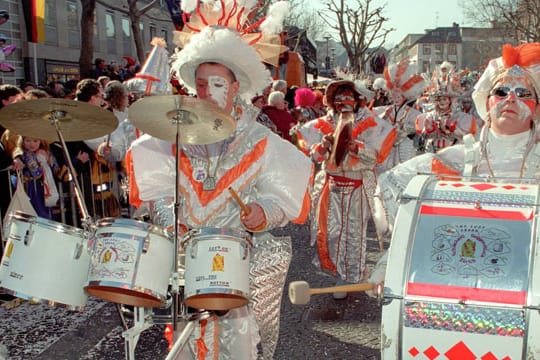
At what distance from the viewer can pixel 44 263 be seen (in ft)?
7.75

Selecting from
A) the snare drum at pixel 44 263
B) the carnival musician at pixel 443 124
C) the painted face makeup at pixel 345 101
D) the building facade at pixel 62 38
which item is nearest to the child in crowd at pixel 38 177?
the painted face makeup at pixel 345 101

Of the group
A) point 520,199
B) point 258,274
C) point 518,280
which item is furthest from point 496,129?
point 258,274

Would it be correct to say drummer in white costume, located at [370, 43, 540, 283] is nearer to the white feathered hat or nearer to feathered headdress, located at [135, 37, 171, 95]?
the white feathered hat


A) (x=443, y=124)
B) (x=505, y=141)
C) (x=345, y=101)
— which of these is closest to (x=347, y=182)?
(x=345, y=101)

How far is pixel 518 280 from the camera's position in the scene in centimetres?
206

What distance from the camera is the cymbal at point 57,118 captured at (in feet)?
8.51

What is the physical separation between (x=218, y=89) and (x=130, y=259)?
105 centimetres

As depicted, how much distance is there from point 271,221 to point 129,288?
0.83m

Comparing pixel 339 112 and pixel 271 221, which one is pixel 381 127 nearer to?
pixel 339 112

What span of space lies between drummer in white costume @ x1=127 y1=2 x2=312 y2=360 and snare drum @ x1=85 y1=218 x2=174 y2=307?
544 millimetres

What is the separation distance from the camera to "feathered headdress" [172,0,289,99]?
296 centimetres

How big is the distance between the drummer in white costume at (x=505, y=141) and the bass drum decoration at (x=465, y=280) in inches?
22.2

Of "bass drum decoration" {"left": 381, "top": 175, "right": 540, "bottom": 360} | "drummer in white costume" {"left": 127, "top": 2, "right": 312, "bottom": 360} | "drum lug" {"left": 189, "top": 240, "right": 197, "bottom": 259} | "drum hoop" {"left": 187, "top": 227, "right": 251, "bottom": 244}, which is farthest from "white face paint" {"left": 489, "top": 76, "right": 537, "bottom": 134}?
"drum lug" {"left": 189, "top": 240, "right": 197, "bottom": 259}

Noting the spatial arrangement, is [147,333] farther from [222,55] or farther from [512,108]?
[512,108]
